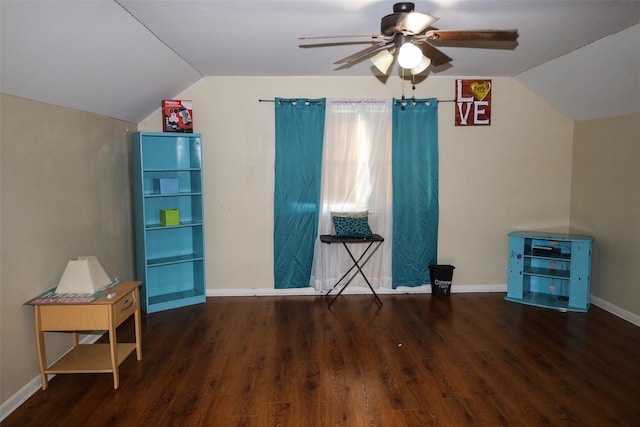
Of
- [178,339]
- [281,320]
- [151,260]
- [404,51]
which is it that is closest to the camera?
[404,51]

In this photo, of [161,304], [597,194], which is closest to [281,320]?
[161,304]

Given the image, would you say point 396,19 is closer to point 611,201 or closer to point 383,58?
point 383,58

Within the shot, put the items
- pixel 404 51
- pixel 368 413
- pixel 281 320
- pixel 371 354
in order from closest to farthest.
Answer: pixel 404 51, pixel 368 413, pixel 371 354, pixel 281 320

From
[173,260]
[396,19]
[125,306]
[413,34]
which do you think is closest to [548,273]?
[413,34]

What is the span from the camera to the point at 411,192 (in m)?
4.59

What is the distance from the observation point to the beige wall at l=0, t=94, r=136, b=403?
2.49 m

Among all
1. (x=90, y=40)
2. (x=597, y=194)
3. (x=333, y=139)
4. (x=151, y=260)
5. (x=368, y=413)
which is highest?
(x=90, y=40)

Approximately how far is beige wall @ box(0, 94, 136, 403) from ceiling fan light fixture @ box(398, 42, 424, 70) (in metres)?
2.27

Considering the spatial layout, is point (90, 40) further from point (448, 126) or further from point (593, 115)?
point (593, 115)

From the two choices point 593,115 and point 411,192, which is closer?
point 593,115

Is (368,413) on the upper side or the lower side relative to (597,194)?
lower

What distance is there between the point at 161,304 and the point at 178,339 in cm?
75

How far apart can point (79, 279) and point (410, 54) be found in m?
2.51

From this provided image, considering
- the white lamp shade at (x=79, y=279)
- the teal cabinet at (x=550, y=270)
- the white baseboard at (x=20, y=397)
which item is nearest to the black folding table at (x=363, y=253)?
the teal cabinet at (x=550, y=270)
